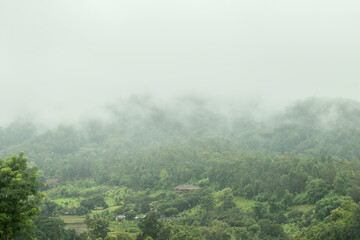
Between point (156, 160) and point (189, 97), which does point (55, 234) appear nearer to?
point (156, 160)

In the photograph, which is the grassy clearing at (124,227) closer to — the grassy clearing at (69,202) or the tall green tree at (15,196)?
the grassy clearing at (69,202)

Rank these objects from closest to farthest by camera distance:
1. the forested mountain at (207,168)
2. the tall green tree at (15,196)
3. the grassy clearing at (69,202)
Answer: the tall green tree at (15,196) → the forested mountain at (207,168) → the grassy clearing at (69,202)

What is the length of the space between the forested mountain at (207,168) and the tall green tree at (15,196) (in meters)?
13.6

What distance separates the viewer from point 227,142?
90812mm

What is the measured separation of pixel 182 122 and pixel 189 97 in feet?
74.8

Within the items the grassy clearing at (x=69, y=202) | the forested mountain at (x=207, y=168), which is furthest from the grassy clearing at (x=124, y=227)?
the grassy clearing at (x=69, y=202)

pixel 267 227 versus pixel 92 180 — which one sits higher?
pixel 92 180

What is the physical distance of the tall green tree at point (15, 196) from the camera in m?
15.4

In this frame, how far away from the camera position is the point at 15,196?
50.4 ft

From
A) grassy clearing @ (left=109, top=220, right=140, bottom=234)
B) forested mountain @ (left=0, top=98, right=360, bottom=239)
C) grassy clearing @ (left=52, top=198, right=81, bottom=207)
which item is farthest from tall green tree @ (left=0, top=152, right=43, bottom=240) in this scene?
grassy clearing @ (left=52, top=198, right=81, bottom=207)

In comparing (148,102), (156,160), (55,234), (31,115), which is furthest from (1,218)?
(31,115)

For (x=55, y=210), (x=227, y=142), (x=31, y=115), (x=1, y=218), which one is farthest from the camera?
(x=31, y=115)

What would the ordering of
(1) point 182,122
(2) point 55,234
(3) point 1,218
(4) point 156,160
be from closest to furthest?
(3) point 1,218, (2) point 55,234, (4) point 156,160, (1) point 182,122

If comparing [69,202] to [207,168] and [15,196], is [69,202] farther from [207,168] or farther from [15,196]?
[15,196]
